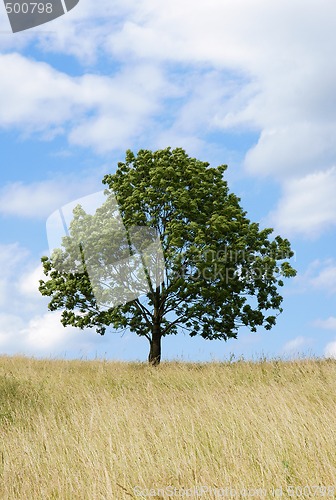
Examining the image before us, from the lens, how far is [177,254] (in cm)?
2128

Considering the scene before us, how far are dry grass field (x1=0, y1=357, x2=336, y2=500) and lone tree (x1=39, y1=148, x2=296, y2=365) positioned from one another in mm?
7342

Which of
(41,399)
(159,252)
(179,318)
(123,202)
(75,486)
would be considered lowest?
(75,486)

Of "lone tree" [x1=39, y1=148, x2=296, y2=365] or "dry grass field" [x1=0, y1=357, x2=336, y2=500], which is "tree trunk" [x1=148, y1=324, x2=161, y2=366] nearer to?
"lone tree" [x1=39, y1=148, x2=296, y2=365]

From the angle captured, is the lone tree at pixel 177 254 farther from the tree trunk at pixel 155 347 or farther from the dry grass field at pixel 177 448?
the dry grass field at pixel 177 448

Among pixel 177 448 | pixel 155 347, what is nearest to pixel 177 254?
pixel 155 347

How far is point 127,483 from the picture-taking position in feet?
23.4

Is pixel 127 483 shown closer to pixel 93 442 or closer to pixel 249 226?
pixel 93 442

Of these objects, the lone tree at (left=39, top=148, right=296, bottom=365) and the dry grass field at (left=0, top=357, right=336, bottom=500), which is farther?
the lone tree at (left=39, top=148, right=296, bottom=365)

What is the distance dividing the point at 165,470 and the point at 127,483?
25.7 inches

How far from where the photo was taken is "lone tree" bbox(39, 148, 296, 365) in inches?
869

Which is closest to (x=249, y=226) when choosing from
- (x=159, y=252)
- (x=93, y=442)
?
(x=159, y=252)

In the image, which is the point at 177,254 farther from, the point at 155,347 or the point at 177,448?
the point at 177,448

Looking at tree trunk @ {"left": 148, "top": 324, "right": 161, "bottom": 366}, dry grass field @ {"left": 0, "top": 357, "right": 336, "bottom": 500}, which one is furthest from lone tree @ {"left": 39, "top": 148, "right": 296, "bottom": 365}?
dry grass field @ {"left": 0, "top": 357, "right": 336, "bottom": 500}

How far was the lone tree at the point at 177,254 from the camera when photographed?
72.4 feet
